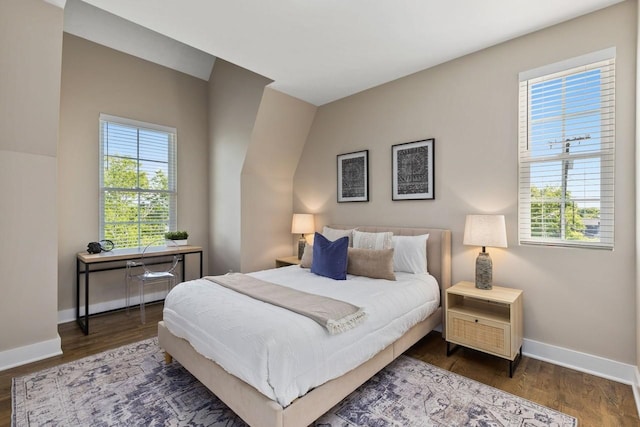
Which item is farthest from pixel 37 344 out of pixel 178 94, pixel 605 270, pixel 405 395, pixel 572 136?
pixel 572 136

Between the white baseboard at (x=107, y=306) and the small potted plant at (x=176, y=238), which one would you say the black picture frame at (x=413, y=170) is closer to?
the small potted plant at (x=176, y=238)

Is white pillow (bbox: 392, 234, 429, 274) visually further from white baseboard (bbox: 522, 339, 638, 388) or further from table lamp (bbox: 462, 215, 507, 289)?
white baseboard (bbox: 522, 339, 638, 388)

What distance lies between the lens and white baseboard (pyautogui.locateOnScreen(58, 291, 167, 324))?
357cm

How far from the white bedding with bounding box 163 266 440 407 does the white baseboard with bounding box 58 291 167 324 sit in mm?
2085

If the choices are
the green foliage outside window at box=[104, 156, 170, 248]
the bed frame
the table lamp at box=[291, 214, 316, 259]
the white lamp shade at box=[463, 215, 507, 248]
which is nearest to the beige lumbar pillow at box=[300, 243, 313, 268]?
the table lamp at box=[291, 214, 316, 259]

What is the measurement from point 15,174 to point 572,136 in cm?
462

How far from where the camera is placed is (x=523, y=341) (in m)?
2.76

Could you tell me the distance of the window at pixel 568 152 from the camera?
2418 mm

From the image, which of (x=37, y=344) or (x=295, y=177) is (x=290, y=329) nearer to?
(x=37, y=344)

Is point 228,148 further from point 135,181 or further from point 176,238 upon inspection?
point 176,238

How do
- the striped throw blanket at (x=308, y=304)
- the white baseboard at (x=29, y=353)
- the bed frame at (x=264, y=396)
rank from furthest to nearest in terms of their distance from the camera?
the white baseboard at (x=29, y=353), the striped throw blanket at (x=308, y=304), the bed frame at (x=264, y=396)

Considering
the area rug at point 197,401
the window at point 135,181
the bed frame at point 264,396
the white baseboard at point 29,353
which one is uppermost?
the window at point 135,181

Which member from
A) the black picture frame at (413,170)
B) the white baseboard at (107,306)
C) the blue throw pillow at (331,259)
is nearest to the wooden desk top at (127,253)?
the white baseboard at (107,306)

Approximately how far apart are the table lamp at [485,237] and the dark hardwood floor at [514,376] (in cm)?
67
